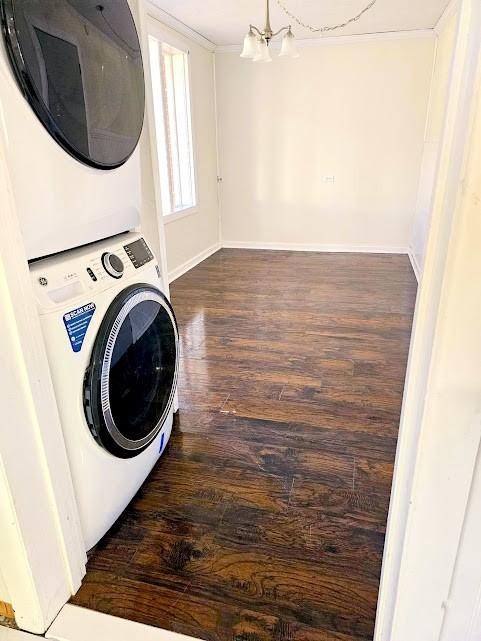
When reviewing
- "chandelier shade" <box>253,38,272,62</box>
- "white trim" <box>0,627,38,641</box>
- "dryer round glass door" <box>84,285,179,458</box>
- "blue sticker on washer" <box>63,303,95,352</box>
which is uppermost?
"chandelier shade" <box>253,38,272,62</box>

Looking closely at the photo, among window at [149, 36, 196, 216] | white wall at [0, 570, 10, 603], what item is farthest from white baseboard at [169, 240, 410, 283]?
white wall at [0, 570, 10, 603]

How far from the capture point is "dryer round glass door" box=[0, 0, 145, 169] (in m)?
0.90

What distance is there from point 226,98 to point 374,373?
4.30m

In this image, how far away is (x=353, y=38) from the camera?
4.74 m

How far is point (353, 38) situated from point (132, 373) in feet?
16.4

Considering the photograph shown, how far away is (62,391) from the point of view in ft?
3.65

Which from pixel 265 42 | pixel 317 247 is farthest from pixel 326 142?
pixel 265 42

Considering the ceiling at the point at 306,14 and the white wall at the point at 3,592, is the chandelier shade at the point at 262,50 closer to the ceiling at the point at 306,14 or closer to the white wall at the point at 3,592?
the ceiling at the point at 306,14

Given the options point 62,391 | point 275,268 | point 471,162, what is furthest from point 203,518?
point 275,268

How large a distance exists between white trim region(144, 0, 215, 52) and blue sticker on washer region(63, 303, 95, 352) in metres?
3.12

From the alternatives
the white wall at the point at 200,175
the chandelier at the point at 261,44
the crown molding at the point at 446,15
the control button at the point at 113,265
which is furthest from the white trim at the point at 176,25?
the control button at the point at 113,265

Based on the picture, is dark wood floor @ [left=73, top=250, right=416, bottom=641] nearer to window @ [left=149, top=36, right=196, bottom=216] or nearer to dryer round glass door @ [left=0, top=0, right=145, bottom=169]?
dryer round glass door @ [left=0, top=0, right=145, bottom=169]

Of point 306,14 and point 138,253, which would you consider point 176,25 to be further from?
point 138,253

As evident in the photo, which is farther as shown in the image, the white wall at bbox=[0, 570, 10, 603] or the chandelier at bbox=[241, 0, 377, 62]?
the chandelier at bbox=[241, 0, 377, 62]
